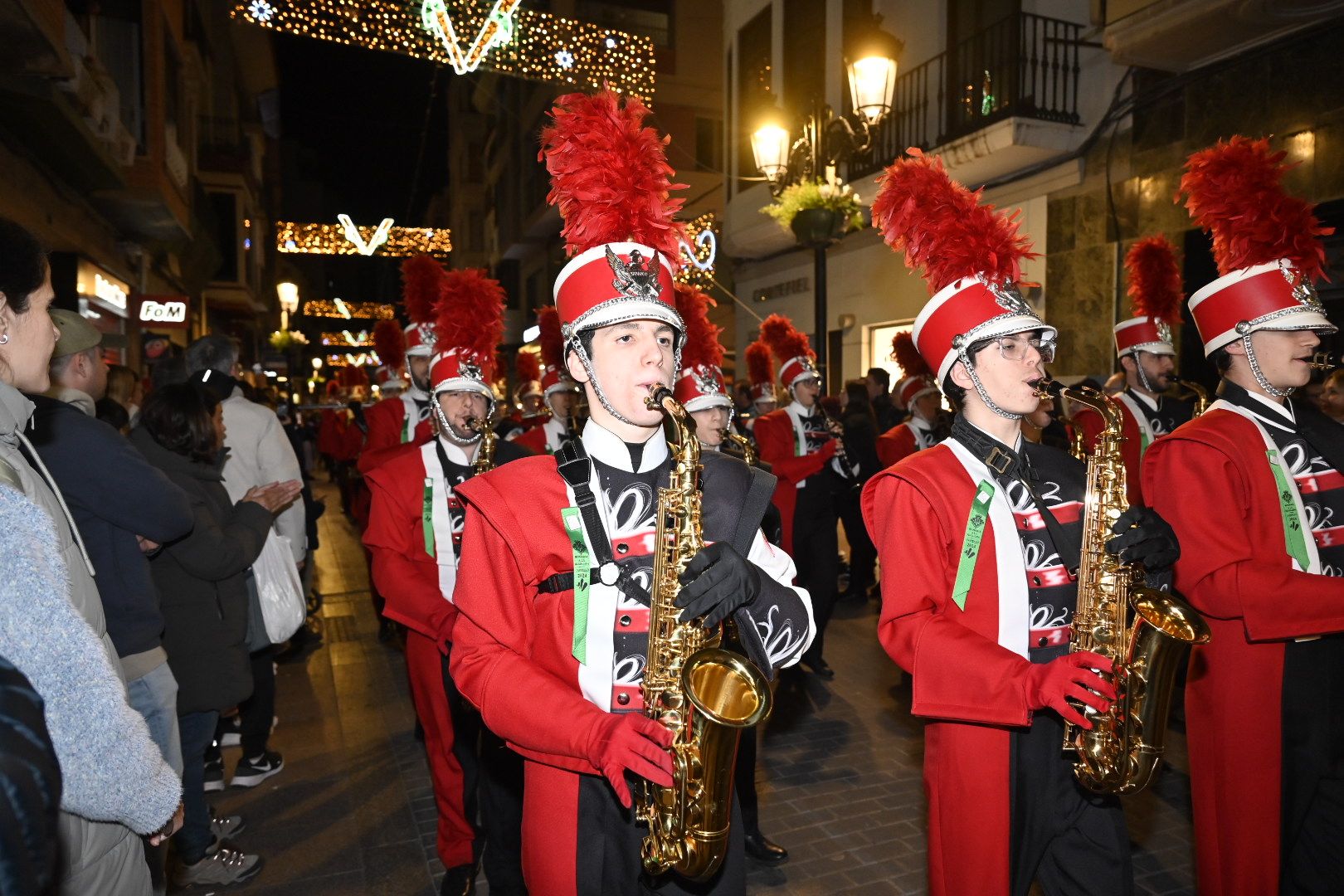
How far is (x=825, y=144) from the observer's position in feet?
30.3

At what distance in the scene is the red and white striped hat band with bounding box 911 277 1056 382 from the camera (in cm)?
288

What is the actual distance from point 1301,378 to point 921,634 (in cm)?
216

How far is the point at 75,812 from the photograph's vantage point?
1.72 meters

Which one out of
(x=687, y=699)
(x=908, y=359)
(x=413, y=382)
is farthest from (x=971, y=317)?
(x=908, y=359)

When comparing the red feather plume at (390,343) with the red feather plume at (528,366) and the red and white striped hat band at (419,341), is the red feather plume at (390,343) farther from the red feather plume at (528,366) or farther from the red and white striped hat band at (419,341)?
the red and white striped hat band at (419,341)

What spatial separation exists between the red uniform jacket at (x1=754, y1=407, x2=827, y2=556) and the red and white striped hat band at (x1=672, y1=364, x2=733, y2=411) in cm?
114

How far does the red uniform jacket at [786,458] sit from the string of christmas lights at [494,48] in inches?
210

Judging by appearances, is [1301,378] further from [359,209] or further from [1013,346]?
[359,209]

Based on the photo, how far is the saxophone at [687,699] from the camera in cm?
197

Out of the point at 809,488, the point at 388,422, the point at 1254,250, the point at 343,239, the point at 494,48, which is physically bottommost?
the point at 809,488

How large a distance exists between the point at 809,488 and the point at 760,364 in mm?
3336

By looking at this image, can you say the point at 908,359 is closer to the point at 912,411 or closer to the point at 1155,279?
the point at 912,411

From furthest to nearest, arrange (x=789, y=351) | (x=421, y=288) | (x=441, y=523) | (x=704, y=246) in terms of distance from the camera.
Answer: (x=704, y=246), (x=789, y=351), (x=421, y=288), (x=441, y=523)

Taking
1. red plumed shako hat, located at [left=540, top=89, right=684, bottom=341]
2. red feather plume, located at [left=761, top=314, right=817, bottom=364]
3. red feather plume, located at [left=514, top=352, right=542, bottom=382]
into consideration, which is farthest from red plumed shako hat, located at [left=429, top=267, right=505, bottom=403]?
red feather plume, located at [left=514, top=352, right=542, bottom=382]
